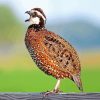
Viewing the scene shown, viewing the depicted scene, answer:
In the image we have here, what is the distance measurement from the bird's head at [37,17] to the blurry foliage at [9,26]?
1851cm

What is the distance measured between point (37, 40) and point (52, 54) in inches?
5.1

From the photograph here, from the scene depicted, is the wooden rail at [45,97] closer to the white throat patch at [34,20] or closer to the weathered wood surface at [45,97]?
the weathered wood surface at [45,97]

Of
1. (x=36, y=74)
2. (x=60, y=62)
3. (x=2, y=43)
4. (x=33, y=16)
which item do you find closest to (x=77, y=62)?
(x=60, y=62)

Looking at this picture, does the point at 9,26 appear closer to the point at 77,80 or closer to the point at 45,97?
the point at 77,80

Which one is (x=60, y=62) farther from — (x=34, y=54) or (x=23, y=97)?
(x=23, y=97)

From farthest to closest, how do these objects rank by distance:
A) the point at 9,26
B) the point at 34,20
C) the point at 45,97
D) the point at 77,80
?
the point at 9,26 → the point at 34,20 → the point at 77,80 → the point at 45,97

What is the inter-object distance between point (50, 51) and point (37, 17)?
19 centimetres

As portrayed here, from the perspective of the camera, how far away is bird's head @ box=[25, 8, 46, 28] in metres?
2.70

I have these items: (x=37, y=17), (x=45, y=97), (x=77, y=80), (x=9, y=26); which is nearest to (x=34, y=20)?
(x=37, y=17)

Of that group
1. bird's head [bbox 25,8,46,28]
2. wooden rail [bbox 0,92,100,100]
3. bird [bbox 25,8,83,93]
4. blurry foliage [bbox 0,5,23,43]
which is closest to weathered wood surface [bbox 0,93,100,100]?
wooden rail [bbox 0,92,100,100]

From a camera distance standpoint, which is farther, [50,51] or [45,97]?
[50,51]

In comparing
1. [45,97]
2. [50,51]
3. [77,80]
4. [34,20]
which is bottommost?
[45,97]

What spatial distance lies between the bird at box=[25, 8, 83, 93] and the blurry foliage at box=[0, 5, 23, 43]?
18.4m

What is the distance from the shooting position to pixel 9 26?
74.8ft
